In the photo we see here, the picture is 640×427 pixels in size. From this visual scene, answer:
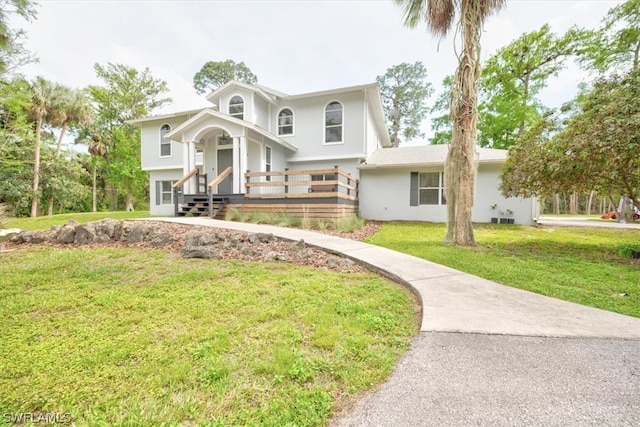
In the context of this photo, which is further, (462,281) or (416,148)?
(416,148)

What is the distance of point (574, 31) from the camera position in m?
16.0

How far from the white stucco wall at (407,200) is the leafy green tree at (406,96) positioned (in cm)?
1444

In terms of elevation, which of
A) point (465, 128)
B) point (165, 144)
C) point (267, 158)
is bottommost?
point (465, 128)

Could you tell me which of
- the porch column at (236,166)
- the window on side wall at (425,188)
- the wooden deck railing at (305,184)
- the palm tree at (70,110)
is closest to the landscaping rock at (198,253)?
the wooden deck railing at (305,184)

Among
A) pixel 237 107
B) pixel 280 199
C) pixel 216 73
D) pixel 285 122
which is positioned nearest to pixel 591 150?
pixel 280 199

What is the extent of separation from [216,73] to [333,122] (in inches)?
715

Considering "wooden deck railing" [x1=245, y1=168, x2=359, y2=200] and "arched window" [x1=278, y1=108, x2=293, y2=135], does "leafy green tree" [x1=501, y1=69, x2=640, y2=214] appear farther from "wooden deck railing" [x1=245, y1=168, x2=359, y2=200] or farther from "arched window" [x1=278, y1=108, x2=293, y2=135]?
"arched window" [x1=278, y1=108, x2=293, y2=135]

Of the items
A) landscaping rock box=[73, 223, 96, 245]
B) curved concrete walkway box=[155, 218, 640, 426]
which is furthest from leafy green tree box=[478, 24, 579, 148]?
landscaping rock box=[73, 223, 96, 245]

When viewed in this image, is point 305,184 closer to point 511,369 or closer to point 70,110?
point 511,369

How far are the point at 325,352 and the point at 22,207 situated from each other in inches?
994

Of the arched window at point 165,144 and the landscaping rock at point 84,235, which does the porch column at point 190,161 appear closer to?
the arched window at point 165,144

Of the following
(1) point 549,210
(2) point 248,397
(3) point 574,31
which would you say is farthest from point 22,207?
(1) point 549,210

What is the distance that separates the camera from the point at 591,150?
537 centimetres

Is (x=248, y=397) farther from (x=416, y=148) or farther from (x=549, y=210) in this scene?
(x=549, y=210)
